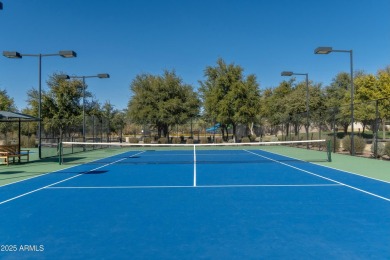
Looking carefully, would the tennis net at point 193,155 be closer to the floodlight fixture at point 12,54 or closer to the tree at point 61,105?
the floodlight fixture at point 12,54

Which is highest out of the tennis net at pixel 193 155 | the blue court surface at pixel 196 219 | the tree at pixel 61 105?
the tree at pixel 61 105

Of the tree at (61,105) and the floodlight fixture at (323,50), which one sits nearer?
the floodlight fixture at (323,50)

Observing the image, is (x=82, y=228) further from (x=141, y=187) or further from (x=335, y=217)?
(x=335, y=217)

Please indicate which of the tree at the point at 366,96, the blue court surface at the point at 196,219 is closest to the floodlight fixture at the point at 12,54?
the blue court surface at the point at 196,219

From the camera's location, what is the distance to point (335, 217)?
6.44 meters

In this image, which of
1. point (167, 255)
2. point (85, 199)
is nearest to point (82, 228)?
point (167, 255)

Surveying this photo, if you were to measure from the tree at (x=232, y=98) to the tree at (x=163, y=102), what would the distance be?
2151 mm

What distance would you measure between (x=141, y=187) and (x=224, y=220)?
13.7 ft

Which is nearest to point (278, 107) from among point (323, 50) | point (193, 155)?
point (193, 155)

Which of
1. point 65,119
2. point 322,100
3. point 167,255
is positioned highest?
point 322,100

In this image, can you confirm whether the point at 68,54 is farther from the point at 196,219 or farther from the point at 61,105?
the point at 61,105

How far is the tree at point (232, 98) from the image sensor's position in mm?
34991

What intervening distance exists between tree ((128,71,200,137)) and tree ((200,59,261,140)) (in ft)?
7.06

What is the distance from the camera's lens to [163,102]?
116 ft
